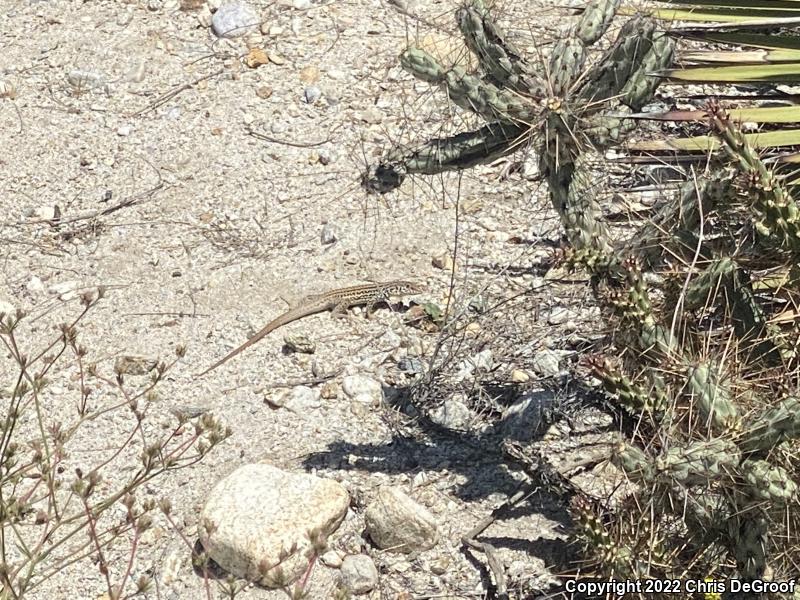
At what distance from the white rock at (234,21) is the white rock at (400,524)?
138 inches

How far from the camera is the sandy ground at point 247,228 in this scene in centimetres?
383

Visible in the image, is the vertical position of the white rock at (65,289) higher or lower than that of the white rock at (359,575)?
higher

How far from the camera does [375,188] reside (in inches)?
138

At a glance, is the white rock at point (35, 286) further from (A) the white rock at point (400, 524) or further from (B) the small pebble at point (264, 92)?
(A) the white rock at point (400, 524)

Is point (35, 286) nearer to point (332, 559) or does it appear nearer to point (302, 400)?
point (302, 400)

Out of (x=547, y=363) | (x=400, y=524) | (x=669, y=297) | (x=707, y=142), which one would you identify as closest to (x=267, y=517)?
(x=400, y=524)

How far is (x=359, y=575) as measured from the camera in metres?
3.45

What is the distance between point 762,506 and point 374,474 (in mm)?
1500

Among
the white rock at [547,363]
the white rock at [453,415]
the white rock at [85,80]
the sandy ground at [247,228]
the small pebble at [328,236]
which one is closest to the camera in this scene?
the sandy ground at [247,228]

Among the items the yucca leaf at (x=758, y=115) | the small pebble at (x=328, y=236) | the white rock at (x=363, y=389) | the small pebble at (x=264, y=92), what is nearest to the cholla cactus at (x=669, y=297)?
the yucca leaf at (x=758, y=115)

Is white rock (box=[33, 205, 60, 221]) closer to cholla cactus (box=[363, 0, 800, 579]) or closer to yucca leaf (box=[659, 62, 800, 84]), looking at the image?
cholla cactus (box=[363, 0, 800, 579])

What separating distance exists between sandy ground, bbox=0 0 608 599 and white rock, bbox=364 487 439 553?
6cm

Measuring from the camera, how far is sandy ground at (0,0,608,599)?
3.83 m

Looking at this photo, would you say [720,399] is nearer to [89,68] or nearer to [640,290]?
[640,290]
